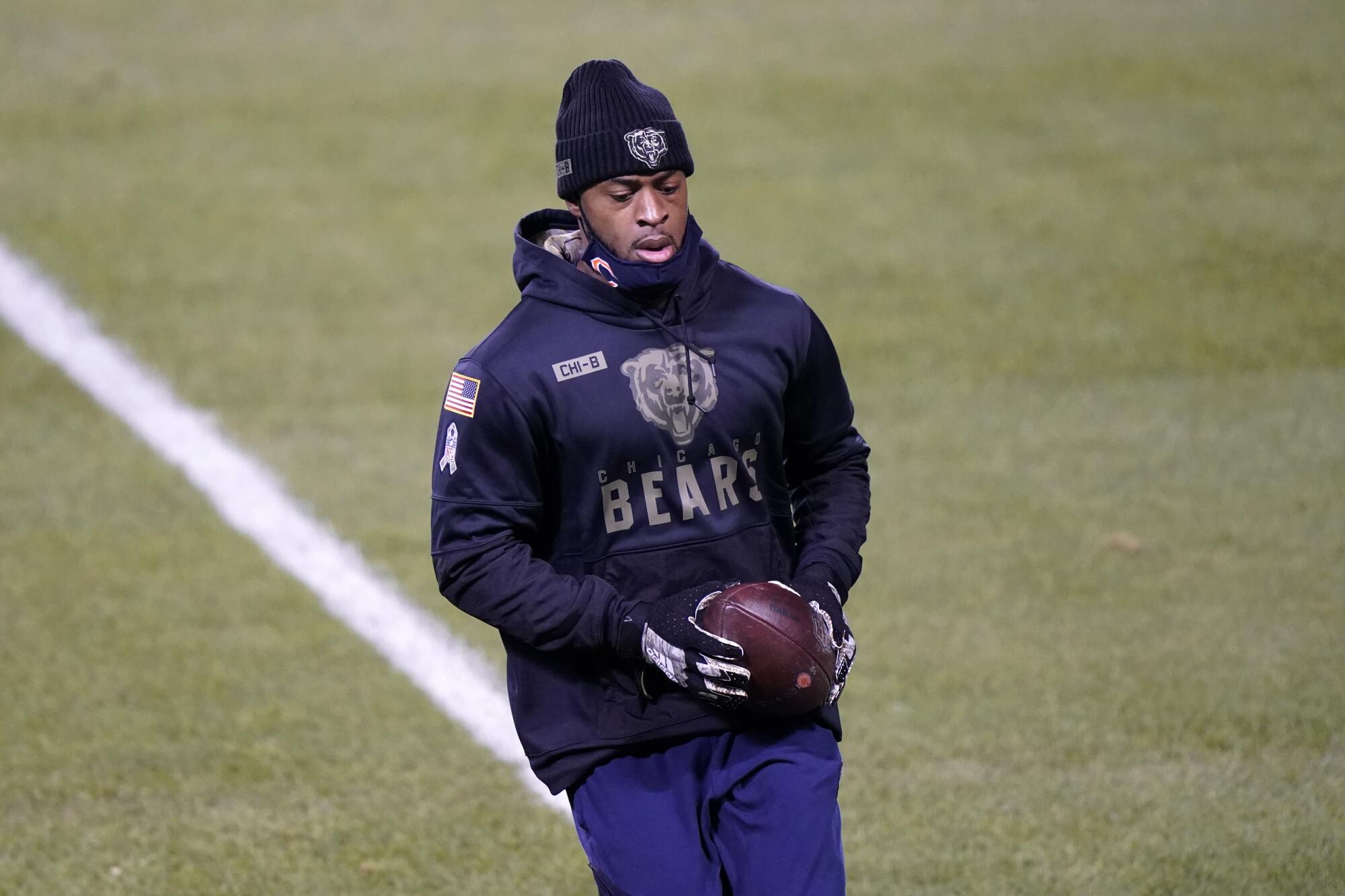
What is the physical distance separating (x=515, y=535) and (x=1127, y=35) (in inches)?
440

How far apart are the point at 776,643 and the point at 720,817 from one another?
0.45m

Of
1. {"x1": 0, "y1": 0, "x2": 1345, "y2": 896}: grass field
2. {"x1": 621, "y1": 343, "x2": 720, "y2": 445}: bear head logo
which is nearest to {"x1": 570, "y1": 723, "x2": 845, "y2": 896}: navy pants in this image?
{"x1": 621, "y1": 343, "x2": 720, "y2": 445}: bear head logo

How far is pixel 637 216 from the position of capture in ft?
11.7

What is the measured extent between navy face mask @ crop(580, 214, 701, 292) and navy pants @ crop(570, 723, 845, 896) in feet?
3.14

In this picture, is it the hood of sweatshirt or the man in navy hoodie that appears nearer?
the man in navy hoodie

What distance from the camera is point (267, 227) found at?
11.0 metres

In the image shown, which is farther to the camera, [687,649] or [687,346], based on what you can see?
[687,346]

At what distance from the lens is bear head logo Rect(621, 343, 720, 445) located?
3520mm

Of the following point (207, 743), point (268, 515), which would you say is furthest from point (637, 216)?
point (268, 515)

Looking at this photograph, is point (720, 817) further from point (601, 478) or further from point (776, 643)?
point (601, 478)

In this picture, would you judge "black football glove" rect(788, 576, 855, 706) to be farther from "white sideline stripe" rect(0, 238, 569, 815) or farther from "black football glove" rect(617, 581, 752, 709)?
"white sideline stripe" rect(0, 238, 569, 815)

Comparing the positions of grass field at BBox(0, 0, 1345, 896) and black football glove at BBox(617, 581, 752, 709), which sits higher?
black football glove at BBox(617, 581, 752, 709)

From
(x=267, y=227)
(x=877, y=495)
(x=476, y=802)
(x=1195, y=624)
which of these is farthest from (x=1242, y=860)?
(x=267, y=227)

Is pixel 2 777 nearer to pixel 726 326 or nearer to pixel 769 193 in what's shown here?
pixel 726 326
